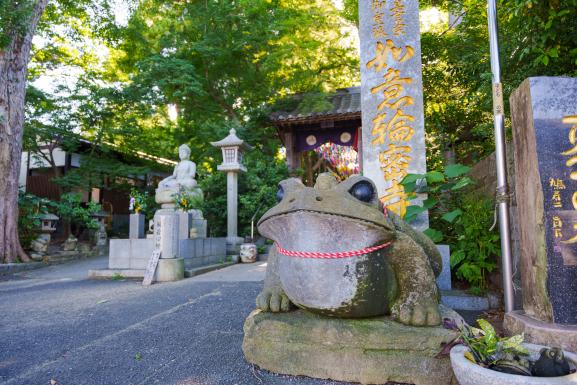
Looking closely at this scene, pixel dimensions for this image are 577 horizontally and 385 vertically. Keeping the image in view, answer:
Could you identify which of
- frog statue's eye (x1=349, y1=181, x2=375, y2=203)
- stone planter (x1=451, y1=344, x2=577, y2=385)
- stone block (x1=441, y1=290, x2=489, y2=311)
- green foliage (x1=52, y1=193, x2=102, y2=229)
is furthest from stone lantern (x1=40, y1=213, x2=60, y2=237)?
stone planter (x1=451, y1=344, x2=577, y2=385)

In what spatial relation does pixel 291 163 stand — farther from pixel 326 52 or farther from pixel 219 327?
pixel 219 327

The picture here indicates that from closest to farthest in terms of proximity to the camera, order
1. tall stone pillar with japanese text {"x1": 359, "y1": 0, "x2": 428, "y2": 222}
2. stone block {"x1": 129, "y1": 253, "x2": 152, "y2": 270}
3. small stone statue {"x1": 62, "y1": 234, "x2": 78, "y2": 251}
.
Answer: tall stone pillar with japanese text {"x1": 359, "y1": 0, "x2": 428, "y2": 222}
stone block {"x1": 129, "y1": 253, "x2": 152, "y2": 270}
small stone statue {"x1": 62, "y1": 234, "x2": 78, "y2": 251}

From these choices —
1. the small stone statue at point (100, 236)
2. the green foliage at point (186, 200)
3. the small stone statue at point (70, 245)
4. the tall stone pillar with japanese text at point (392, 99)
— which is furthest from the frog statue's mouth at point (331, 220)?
the small stone statue at point (100, 236)

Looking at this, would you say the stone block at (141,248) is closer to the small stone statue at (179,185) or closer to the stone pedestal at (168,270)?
the stone pedestal at (168,270)

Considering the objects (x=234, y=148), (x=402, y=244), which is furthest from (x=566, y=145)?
(x=234, y=148)

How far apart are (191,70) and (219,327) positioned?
38.5ft

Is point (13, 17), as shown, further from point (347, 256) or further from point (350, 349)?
point (350, 349)

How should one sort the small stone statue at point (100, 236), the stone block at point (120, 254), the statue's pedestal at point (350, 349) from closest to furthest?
the statue's pedestal at point (350, 349) → the stone block at point (120, 254) → the small stone statue at point (100, 236)

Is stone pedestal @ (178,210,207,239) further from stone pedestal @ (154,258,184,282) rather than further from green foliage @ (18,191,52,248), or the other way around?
green foliage @ (18,191,52,248)

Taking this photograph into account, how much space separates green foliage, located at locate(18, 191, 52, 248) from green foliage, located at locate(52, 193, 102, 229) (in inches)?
36.4

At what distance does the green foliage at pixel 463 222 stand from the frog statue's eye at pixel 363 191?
8.61 feet

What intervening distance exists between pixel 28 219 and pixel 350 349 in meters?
13.2

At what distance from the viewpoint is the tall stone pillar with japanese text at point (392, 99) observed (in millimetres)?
5055

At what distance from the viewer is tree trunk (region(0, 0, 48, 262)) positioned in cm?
947
